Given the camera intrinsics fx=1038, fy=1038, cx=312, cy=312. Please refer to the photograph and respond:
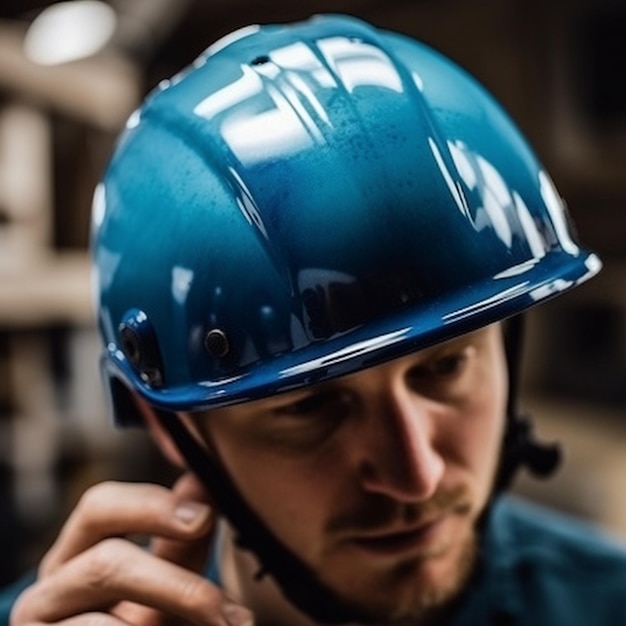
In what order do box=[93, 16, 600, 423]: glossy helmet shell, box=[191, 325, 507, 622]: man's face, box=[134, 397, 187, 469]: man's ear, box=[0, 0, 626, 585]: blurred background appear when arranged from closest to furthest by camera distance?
box=[93, 16, 600, 423]: glossy helmet shell < box=[191, 325, 507, 622]: man's face < box=[134, 397, 187, 469]: man's ear < box=[0, 0, 626, 585]: blurred background

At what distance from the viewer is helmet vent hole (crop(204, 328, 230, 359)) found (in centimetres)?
100

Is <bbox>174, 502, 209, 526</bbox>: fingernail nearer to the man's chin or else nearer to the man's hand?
the man's hand

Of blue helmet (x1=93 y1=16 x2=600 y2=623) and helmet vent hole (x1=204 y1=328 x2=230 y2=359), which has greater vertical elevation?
blue helmet (x1=93 y1=16 x2=600 y2=623)

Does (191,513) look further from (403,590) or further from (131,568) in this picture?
(403,590)

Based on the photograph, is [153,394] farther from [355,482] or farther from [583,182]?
[583,182]

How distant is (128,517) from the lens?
3.58ft

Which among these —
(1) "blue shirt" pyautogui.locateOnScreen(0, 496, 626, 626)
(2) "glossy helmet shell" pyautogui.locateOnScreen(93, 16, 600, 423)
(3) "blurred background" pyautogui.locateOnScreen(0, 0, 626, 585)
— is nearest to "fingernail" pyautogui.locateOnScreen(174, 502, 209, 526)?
(2) "glossy helmet shell" pyautogui.locateOnScreen(93, 16, 600, 423)

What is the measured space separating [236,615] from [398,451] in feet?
0.75

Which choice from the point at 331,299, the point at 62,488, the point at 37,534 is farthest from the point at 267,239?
the point at 62,488

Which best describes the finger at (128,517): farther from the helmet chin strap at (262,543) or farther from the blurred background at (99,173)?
the blurred background at (99,173)

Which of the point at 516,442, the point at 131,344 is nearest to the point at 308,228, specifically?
the point at 131,344

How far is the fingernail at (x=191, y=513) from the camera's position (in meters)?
1.09

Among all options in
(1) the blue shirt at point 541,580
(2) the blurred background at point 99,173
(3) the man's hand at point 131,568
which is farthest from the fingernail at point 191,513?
(2) the blurred background at point 99,173

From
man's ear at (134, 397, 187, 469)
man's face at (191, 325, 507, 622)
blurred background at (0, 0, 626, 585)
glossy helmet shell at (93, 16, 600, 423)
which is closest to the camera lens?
glossy helmet shell at (93, 16, 600, 423)
